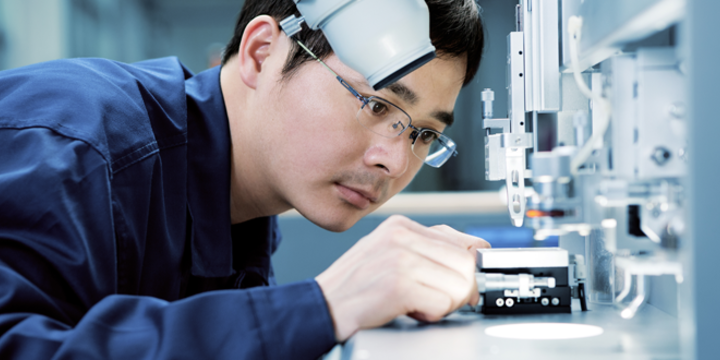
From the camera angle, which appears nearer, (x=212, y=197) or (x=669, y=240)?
(x=669, y=240)

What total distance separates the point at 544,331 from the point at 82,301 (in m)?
0.63

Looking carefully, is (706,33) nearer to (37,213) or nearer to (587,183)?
(587,183)

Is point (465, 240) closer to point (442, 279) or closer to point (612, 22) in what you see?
point (442, 279)

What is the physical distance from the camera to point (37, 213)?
748mm

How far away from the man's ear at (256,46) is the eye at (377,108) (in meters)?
0.26

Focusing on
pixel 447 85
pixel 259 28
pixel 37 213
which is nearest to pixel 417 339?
pixel 37 213

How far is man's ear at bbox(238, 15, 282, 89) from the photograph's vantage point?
4.01ft

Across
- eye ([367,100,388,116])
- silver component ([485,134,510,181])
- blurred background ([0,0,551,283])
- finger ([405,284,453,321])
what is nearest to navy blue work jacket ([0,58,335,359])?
finger ([405,284,453,321])

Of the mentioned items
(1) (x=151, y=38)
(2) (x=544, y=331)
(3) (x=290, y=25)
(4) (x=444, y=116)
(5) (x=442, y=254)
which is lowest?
(2) (x=544, y=331)

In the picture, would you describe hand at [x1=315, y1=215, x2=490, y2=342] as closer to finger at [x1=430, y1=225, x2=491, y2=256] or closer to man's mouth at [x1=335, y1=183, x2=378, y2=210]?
finger at [x1=430, y1=225, x2=491, y2=256]

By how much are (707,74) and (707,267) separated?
15 centimetres

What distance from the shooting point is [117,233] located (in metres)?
0.88

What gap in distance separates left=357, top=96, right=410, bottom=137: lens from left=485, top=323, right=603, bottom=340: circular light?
1.57ft

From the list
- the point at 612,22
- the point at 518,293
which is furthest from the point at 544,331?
the point at 612,22
